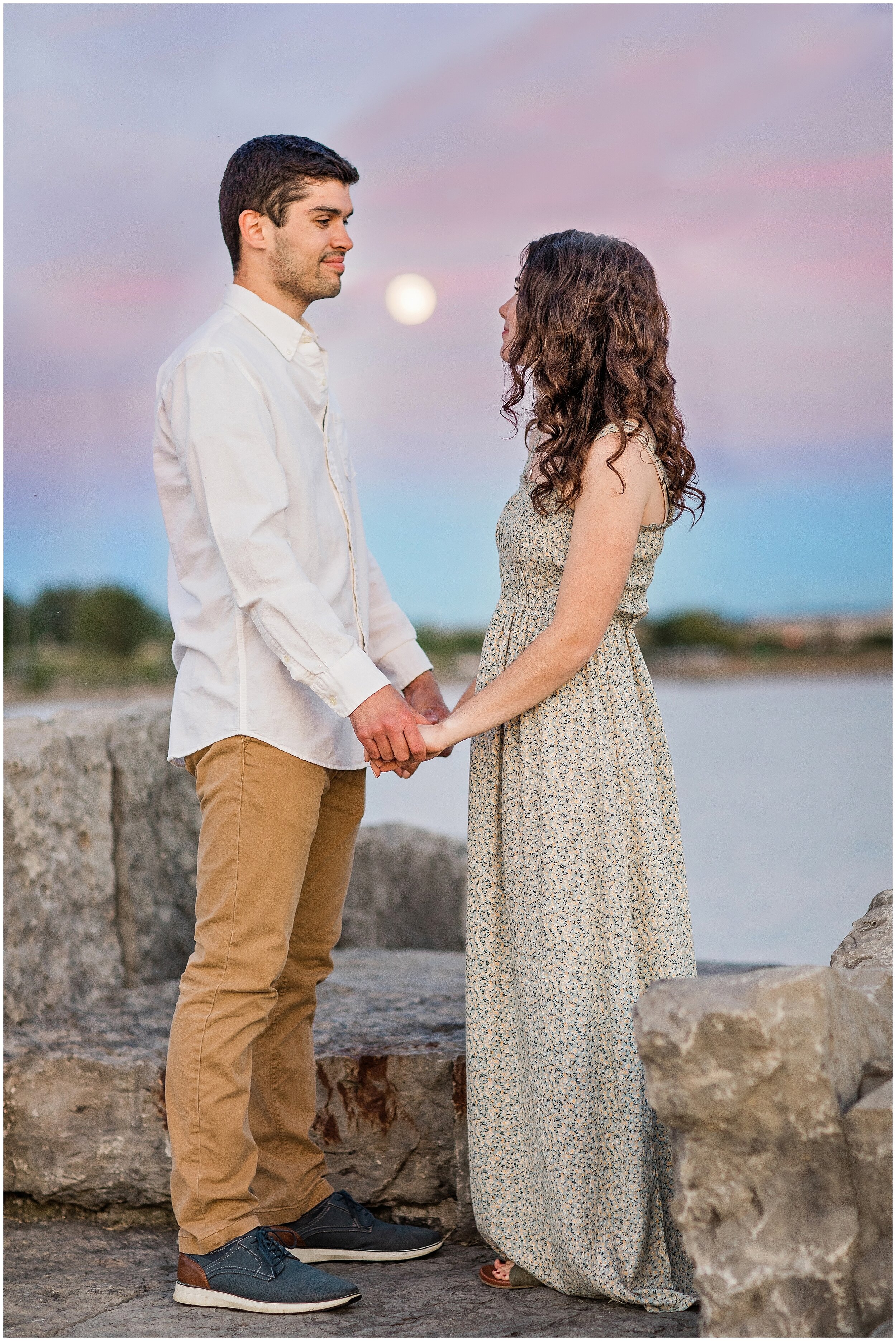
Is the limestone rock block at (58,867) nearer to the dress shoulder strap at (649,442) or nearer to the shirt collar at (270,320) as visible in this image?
the shirt collar at (270,320)

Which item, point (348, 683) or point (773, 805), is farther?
point (773, 805)

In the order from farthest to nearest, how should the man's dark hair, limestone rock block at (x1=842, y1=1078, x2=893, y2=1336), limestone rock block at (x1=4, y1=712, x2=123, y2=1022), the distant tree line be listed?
the distant tree line → limestone rock block at (x1=4, y1=712, x2=123, y2=1022) → the man's dark hair → limestone rock block at (x1=842, y1=1078, x2=893, y2=1336)

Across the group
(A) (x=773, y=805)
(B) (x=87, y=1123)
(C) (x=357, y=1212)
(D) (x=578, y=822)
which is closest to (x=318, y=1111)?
(C) (x=357, y=1212)

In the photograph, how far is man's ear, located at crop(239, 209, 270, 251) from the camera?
2.11 meters

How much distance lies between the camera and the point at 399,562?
128 inches

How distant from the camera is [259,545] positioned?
6.28ft

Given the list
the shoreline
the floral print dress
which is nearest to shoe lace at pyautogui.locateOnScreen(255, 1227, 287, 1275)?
the floral print dress

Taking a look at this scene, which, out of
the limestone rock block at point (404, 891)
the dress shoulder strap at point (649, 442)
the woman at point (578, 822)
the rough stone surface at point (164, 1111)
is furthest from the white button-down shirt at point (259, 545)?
the limestone rock block at point (404, 891)

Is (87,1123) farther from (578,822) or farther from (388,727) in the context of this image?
(578,822)

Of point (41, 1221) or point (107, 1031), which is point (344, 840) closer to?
point (107, 1031)

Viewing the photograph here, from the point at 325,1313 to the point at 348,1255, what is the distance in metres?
0.24

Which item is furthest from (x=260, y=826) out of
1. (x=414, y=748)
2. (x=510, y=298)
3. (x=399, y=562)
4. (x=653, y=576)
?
(x=399, y=562)

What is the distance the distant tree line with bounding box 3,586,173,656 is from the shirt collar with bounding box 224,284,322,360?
8.72 ft

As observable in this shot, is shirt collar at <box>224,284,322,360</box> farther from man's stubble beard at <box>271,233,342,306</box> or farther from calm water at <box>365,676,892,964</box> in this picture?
calm water at <box>365,676,892,964</box>
